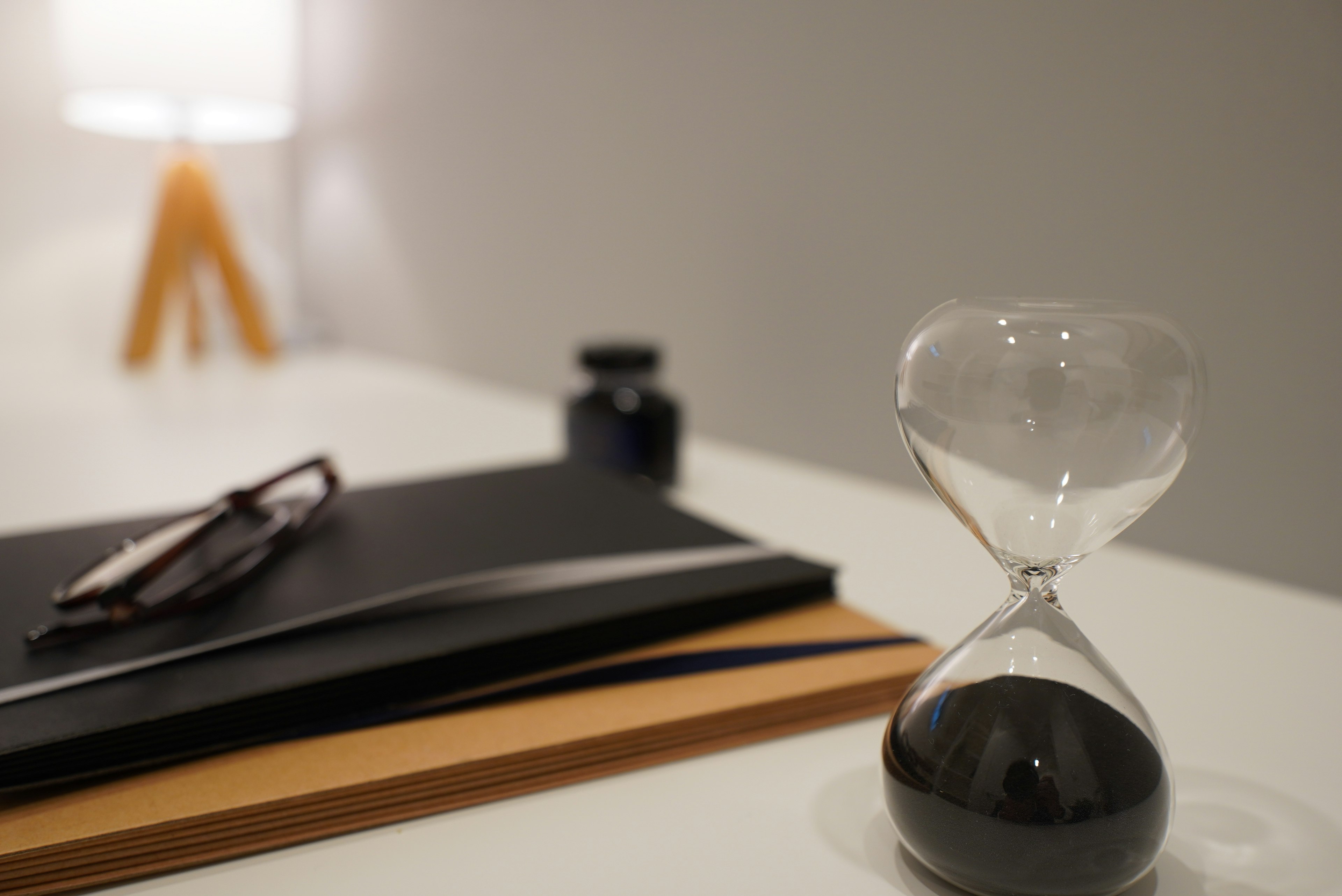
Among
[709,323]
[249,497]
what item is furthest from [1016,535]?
[709,323]

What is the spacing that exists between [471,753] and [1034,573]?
8.1 inches

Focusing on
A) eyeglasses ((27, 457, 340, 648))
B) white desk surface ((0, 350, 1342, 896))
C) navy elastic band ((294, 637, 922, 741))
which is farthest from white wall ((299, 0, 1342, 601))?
eyeglasses ((27, 457, 340, 648))

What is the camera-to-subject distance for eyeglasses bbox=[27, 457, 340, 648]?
0.41m

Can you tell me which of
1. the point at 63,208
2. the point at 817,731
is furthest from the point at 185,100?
the point at 817,731

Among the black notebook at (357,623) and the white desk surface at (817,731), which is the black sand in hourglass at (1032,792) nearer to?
the white desk surface at (817,731)

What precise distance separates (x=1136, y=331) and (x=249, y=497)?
47cm

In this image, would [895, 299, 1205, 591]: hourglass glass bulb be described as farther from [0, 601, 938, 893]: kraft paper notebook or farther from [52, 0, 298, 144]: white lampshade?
[52, 0, 298, 144]: white lampshade

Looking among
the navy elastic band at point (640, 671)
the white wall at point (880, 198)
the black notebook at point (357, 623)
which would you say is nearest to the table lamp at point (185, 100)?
the white wall at point (880, 198)

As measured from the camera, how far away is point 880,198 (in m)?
0.83

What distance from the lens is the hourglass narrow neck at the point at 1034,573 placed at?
0.30 metres

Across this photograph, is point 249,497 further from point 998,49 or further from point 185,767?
point 998,49

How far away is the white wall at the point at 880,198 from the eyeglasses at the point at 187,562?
0.49 m

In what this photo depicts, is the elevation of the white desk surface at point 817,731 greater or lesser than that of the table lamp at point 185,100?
lesser

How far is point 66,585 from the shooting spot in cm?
43
